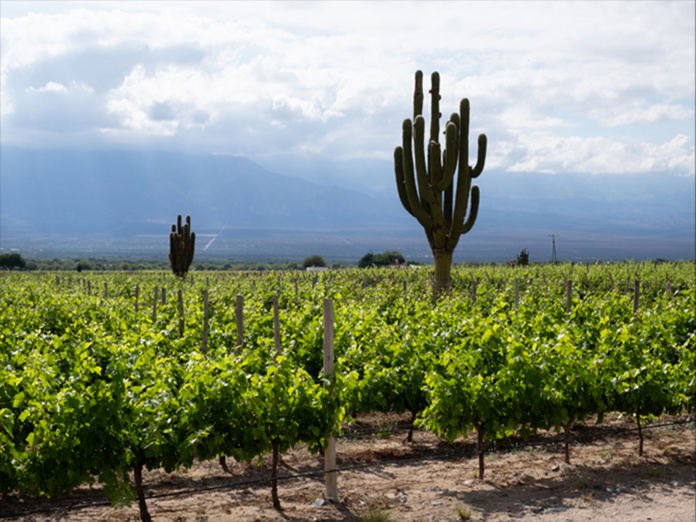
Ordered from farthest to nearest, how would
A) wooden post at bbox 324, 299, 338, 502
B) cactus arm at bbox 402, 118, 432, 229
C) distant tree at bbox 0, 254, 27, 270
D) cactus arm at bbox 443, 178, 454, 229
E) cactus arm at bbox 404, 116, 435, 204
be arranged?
distant tree at bbox 0, 254, 27, 270, cactus arm at bbox 443, 178, 454, 229, cactus arm at bbox 402, 118, 432, 229, cactus arm at bbox 404, 116, 435, 204, wooden post at bbox 324, 299, 338, 502

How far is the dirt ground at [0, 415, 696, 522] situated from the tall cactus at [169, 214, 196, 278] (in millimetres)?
27764

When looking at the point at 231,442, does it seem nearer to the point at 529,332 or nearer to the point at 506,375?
the point at 506,375

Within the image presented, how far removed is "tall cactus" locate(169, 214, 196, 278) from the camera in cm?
3531

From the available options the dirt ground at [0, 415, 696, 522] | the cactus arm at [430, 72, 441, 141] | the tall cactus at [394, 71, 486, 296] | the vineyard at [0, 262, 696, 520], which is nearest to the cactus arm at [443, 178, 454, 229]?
the tall cactus at [394, 71, 486, 296]

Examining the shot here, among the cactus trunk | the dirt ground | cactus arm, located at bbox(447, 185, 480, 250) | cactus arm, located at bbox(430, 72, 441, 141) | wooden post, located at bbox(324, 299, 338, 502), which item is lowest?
the dirt ground

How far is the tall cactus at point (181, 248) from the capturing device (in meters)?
35.3

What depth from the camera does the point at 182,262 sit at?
3612 centimetres

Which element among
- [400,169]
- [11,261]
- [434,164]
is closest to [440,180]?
[434,164]

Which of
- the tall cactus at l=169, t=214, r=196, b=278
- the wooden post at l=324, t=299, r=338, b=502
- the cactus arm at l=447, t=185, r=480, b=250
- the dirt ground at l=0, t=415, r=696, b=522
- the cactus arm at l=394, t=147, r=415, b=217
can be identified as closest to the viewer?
the dirt ground at l=0, t=415, r=696, b=522

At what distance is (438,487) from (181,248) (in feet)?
97.9

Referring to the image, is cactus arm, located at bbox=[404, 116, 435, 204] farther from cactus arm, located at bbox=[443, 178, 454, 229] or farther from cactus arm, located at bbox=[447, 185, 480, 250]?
cactus arm, located at bbox=[447, 185, 480, 250]

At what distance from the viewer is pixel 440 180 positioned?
18.1 metres

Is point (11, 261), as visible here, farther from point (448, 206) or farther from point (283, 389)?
point (283, 389)

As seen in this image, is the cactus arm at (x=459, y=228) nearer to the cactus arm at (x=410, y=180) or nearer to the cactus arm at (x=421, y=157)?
the cactus arm at (x=410, y=180)
